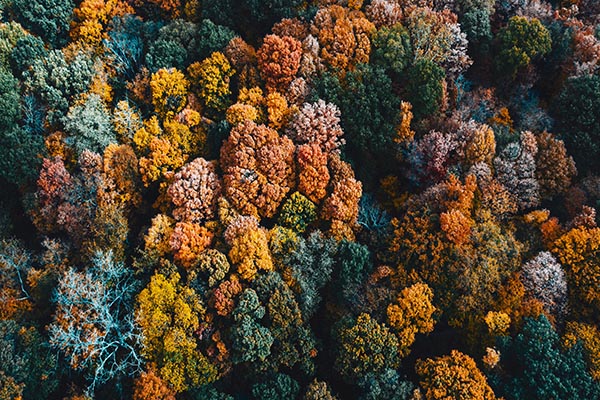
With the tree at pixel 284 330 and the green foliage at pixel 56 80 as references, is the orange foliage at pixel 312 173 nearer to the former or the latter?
the tree at pixel 284 330

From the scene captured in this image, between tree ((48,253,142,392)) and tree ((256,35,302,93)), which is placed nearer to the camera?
tree ((48,253,142,392))

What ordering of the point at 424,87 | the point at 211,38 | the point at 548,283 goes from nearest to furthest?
1. the point at 548,283
2. the point at 424,87
3. the point at 211,38

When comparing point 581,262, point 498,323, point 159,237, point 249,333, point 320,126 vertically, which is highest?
point 581,262

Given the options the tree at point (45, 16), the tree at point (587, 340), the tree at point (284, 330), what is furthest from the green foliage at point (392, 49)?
the tree at point (45, 16)

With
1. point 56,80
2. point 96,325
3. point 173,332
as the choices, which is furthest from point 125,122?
point 173,332

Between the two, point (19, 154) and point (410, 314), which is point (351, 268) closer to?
point (410, 314)

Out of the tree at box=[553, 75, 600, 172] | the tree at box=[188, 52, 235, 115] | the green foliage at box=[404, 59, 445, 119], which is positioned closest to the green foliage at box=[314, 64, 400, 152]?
the green foliage at box=[404, 59, 445, 119]

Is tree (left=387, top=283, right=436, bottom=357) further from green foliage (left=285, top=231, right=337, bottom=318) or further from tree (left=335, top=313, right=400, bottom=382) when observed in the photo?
green foliage (left=285, top=231, right=337, bottom=318)
